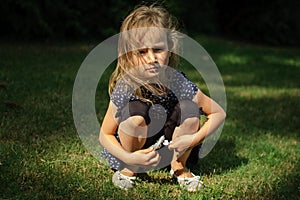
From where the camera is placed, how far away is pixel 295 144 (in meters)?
3.48

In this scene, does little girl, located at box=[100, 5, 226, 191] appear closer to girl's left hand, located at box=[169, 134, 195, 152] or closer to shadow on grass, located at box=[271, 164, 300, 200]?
girl's left hand, located at box=[169, 134, 195, 152]

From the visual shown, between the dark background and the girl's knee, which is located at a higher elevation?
the girl's knee

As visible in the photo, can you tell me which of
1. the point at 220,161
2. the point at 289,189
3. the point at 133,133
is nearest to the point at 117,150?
the point at 133,133

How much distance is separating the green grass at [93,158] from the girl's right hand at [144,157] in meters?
0.16

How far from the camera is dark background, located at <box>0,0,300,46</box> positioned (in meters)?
7.16

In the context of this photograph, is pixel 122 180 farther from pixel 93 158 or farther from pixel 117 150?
pixel 93 158

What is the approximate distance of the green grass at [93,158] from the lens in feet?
8.05

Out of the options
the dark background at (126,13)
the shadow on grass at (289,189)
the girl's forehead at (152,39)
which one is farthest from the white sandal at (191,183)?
the dark background at (126,13)

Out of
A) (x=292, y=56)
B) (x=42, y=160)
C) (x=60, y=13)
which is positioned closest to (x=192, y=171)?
(x=42, y=160)

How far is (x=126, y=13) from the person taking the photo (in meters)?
6.39

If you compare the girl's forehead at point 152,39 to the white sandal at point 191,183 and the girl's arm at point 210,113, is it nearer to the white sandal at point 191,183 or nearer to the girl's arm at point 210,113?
the girl's arm at point 210,113

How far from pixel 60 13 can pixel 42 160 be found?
16.8 ft

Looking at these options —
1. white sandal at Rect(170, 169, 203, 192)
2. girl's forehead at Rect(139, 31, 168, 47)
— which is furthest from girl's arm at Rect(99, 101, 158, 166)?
girl's forehead at Rect(139, 31, 168, 47)

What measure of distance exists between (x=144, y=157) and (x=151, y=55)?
1.71 ft
